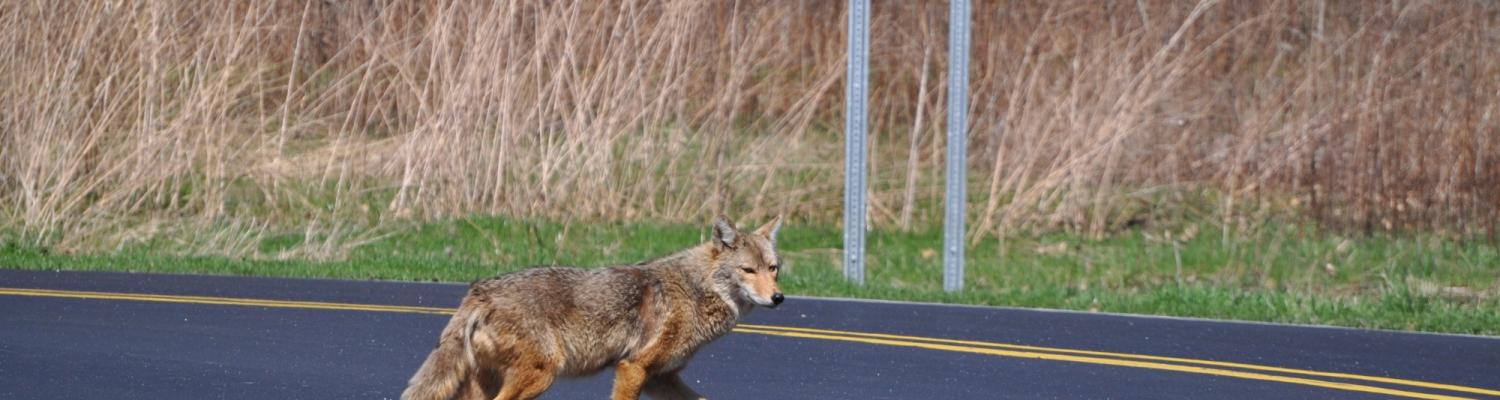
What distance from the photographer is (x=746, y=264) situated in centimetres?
907

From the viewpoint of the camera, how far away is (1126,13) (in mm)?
21641

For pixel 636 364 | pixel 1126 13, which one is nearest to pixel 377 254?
pixel 1126 13

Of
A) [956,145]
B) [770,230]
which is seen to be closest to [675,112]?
[956,145]

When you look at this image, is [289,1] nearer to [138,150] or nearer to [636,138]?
[138,150]

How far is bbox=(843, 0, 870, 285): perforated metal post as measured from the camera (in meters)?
16.7

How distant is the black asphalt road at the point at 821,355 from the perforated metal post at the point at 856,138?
1920 mm

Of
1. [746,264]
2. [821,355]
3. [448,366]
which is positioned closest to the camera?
[448,366]

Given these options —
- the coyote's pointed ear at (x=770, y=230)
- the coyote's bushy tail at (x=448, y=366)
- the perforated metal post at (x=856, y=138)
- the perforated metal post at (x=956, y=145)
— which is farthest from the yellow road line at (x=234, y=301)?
the coyote's bushy tail at (x=448, y=366)

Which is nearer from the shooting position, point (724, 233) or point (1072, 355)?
point (724, 233)

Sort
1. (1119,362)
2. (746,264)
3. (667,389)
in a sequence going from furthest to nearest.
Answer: (1119,362) < (746,264) < (667,389)

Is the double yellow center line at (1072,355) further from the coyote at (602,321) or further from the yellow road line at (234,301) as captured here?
the coyote at (602,321)

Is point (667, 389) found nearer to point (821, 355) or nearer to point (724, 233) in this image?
point (724, 233)

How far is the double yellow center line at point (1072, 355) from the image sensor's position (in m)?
10.4

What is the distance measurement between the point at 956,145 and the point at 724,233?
7.36 meters
